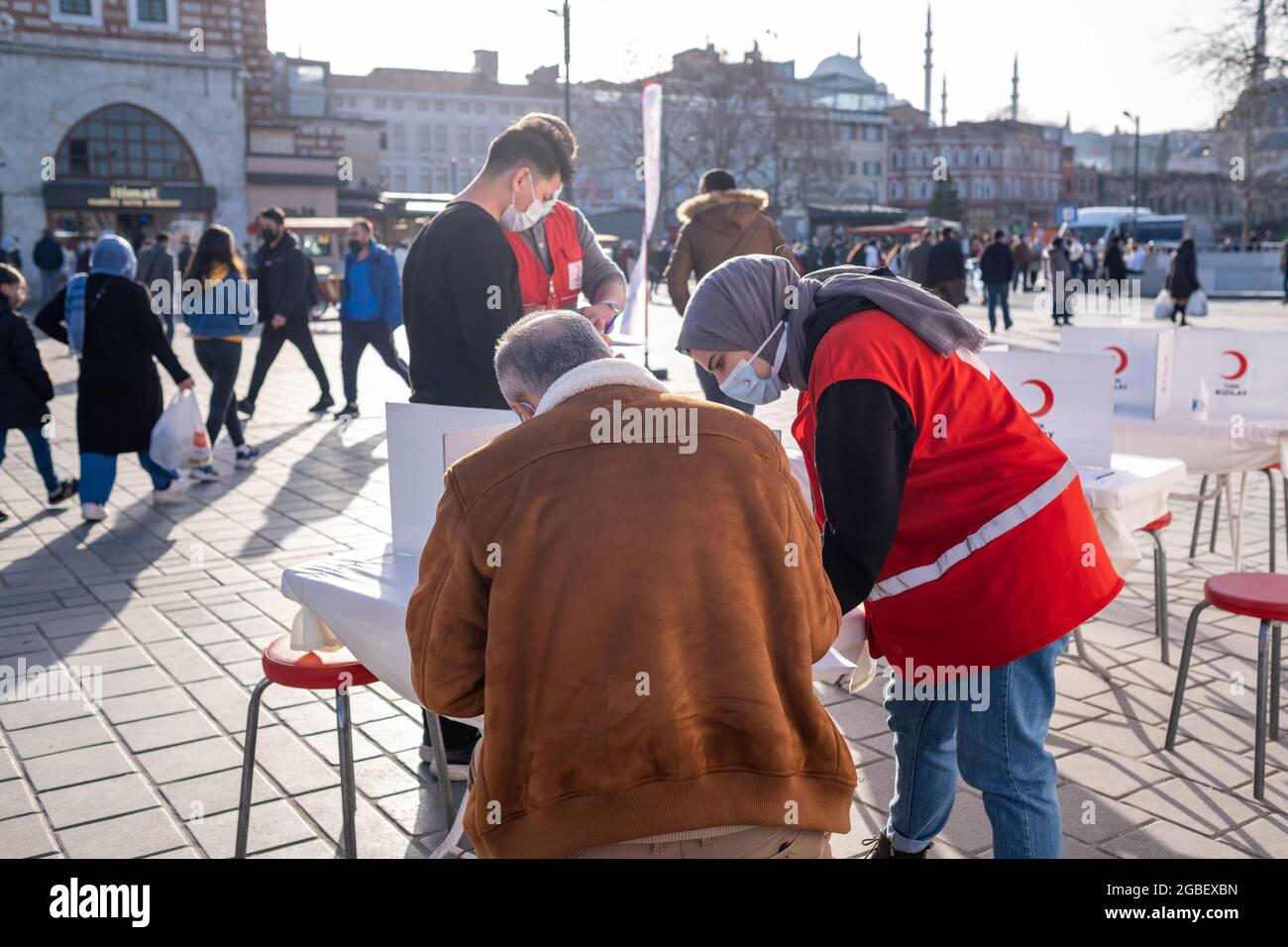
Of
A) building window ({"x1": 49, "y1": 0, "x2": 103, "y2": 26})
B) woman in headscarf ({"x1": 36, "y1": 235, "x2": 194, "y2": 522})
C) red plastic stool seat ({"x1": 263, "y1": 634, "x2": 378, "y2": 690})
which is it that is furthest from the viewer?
building window ({"x1": 49, "y1": 0, "x2": 103, "y2": 26})

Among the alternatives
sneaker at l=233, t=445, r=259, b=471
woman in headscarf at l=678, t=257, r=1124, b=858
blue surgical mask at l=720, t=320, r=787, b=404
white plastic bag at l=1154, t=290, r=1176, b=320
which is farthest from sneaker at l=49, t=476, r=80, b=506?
white plastic bag at l=1154, t=290, r=1176, b=320

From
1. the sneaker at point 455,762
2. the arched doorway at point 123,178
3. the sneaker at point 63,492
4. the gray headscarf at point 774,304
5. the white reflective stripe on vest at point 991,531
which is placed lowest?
the sneaker at point 455,762

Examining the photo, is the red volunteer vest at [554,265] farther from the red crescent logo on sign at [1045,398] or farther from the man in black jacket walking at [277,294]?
the man in black jacket walking at [277,294]

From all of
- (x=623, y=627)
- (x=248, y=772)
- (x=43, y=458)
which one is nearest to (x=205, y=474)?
(x=43, y=458)

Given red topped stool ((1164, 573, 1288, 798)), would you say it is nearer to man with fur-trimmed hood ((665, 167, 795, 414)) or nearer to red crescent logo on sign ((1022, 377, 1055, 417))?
red crescent logo on sign ((1022, 377, 1055, 417))

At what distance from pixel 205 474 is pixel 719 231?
410cm

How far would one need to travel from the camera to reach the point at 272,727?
15.2ft

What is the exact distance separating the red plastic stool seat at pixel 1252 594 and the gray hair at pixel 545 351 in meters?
2.51

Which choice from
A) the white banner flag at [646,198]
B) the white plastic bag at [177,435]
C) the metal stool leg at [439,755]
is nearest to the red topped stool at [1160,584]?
the metal stool leg at [439,755]

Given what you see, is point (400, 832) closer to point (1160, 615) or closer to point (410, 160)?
point (1160, 615)

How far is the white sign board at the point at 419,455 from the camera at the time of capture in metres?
3.42

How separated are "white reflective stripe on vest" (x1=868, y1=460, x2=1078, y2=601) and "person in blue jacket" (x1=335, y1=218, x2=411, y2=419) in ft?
30.2

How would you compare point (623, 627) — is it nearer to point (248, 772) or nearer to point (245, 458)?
point (248, 772)

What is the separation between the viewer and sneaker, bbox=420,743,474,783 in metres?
4.02
